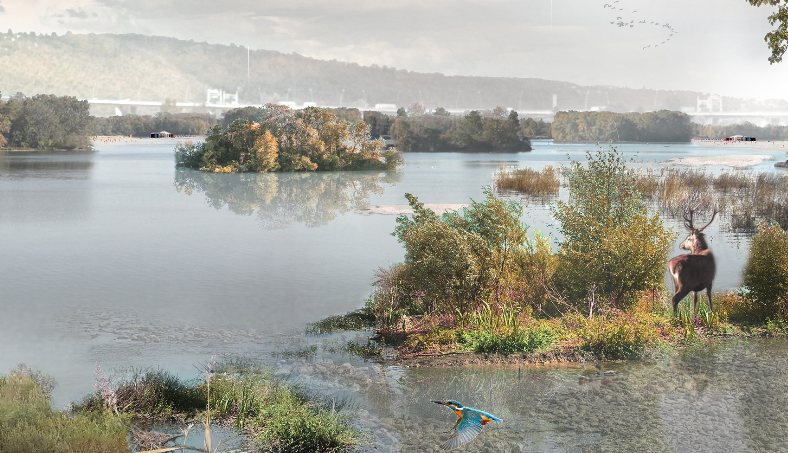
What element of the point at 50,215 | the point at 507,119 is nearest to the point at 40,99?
the point at 507,119

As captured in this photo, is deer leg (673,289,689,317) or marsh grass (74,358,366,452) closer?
marsh grass (74,358,366,452)

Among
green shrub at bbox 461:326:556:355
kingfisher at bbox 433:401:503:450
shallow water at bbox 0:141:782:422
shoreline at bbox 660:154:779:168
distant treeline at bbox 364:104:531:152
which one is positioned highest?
distant treeline at bbox 364:104:531:152

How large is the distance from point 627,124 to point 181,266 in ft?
254

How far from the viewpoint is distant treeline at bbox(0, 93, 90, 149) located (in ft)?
253

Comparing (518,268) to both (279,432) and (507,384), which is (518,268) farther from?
(279,432)

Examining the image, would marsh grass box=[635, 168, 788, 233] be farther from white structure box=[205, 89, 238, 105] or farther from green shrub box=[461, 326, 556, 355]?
white structure box=[205, 89, 238, 105]

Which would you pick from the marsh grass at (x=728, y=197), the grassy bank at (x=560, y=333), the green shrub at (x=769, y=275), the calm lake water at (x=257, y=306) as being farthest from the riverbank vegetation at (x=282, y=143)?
the green shrub at (x=769, y=275)

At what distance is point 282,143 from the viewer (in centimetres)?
4669

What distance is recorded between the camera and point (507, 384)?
912 cm

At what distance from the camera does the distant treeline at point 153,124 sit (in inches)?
3627

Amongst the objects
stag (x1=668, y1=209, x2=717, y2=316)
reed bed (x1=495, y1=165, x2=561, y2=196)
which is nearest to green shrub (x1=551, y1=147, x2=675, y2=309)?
stag (x1=668, y1=209, x2=717, y2=316)

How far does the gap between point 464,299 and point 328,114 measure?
35997 millimetres

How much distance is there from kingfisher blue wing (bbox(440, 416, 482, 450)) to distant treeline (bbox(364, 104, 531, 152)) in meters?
67.1

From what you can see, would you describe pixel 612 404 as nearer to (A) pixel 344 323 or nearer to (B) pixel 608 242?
(B) pixel 608 242
